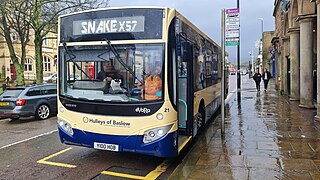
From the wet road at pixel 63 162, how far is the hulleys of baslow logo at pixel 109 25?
8.46 feet

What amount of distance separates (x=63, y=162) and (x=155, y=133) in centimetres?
226

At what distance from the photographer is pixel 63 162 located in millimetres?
6391

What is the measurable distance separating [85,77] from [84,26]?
963mm

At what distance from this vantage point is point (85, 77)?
6004 millimetres

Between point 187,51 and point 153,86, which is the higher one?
point 187,51

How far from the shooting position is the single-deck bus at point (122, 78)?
5.37 m

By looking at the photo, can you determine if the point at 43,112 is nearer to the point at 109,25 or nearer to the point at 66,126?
the point at 66,126

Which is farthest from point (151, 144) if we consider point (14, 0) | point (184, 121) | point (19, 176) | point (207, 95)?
point (14, 0)

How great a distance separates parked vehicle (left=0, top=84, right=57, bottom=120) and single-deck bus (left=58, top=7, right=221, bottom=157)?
21.2 feet

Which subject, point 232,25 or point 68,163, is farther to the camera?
point 232,25

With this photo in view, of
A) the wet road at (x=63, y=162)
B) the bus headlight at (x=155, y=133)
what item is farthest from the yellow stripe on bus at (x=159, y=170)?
the bus headlight at (x=155, y=133)

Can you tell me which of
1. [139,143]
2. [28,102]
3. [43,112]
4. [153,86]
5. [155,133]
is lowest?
[43,112]

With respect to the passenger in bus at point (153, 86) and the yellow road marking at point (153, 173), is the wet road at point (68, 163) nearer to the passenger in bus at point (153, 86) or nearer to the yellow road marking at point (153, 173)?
the yellow road marking at point (153, 173)

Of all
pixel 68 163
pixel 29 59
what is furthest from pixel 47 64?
pixel 68 163
